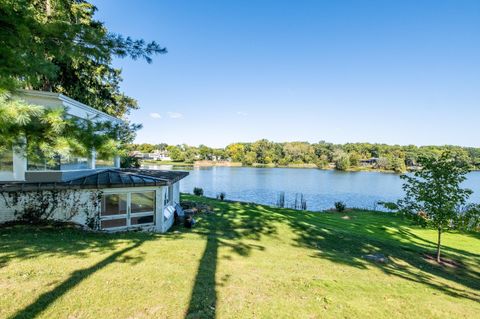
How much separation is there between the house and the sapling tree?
9.74m

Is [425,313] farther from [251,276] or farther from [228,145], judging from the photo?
[228,145]

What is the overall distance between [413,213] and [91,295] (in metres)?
11.0

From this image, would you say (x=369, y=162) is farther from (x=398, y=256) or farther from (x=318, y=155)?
(x=398, y=256)

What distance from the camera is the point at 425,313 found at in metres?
4.59

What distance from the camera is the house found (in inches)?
335

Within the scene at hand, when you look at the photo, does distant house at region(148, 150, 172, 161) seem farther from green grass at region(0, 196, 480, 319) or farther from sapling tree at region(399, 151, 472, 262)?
sapling tree at region(399, 151, 472, 262)

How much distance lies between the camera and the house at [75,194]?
851 centimetres

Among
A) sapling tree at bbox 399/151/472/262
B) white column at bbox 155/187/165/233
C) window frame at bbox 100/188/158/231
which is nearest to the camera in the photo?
sapling tree at bbox 399/151/472/262

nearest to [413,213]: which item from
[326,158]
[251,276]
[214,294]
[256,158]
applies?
[251,276]

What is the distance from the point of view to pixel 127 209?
997 cm

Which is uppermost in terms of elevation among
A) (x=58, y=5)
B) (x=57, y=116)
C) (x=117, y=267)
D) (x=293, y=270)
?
(x=58, y=5)

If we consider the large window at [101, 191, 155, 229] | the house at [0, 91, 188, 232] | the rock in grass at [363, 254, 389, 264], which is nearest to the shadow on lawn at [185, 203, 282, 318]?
the large window at [101, 191, 155, 229]

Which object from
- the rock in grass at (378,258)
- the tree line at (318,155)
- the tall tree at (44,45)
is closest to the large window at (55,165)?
the tall tree at (44,45)

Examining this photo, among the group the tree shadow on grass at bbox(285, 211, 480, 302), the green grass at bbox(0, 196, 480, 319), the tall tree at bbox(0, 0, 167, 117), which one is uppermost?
the tall tree at bbox(0, 0, 167, 117)
